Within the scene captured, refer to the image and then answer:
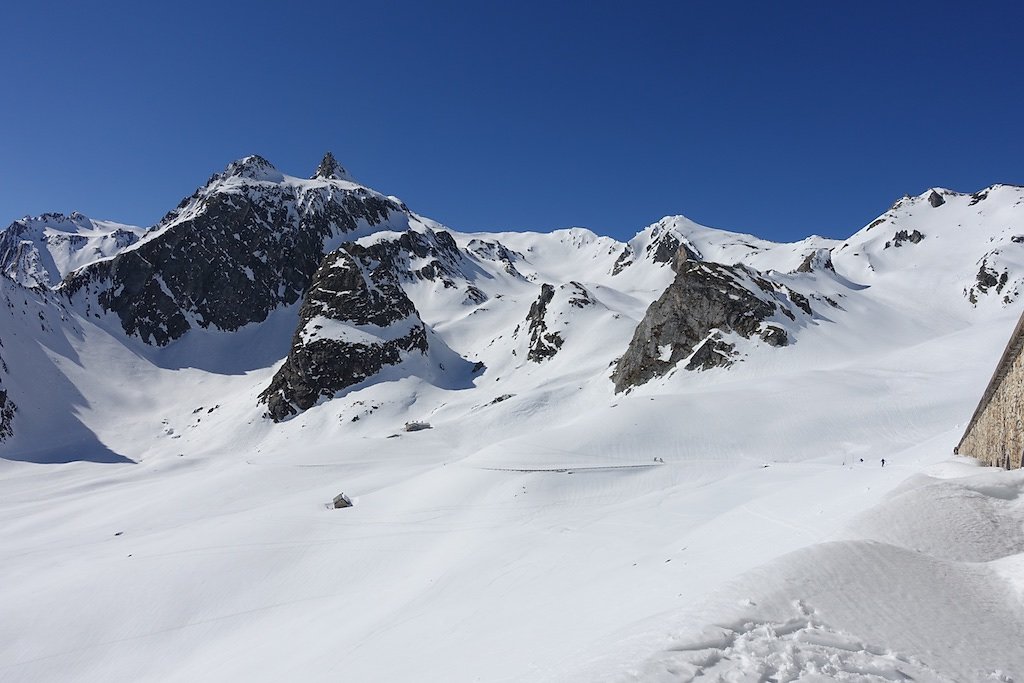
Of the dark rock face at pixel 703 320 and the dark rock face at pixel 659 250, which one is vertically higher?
the dark rock face at pixel 659 250

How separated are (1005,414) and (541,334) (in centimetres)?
5290

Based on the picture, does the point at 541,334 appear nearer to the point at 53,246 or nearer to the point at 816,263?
the point at 816,263

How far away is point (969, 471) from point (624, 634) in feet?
27.8

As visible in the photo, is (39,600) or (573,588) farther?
(39,600)

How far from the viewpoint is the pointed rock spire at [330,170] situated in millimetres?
131625

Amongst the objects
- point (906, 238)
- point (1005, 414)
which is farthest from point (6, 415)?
point (906, 238)

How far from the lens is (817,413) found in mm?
24484

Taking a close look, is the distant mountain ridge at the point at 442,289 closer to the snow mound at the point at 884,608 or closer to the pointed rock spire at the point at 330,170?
the pointed rock spire at the point at 330,170

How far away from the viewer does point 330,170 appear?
13212 centimetres

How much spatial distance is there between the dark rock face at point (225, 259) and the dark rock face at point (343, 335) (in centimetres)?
3183

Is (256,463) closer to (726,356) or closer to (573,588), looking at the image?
(573,588)

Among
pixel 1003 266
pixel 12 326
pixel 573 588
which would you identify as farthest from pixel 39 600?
pixel 1003 266

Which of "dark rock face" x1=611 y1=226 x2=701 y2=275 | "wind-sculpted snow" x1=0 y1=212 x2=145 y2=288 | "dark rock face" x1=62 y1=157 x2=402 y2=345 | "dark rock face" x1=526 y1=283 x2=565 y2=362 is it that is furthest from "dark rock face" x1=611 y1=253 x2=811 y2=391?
"wind-sculpted snow" x1=0 y1=212 x2=145 y2=288

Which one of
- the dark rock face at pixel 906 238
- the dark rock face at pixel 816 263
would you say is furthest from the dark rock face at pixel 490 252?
the dark rock face at pixel 906 238
